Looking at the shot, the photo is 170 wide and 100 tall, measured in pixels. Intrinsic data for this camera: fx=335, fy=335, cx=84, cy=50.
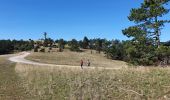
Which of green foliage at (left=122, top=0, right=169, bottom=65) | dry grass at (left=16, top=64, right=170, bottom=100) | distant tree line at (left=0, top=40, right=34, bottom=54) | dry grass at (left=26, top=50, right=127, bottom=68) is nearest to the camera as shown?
dry grass at (left=16, top=64, right=170, bottom=100)

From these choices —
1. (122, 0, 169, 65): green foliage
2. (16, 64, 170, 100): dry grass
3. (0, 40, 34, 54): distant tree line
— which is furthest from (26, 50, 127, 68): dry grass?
(16, 64, 170, 100): dry grass

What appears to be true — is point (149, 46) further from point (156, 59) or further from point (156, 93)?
point (156, 93)

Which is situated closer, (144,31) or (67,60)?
(144,31)

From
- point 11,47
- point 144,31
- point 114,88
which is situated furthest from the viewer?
point 11,47

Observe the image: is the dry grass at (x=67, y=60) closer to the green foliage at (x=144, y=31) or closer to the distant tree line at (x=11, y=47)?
the green foliage at (x=144, y=31)

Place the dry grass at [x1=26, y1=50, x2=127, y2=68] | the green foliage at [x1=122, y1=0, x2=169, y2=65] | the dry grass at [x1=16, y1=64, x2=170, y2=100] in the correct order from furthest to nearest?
the dry grass at [x1=26, y1=50, x2=127, y2=68], the green foliage at [x1=122, y1=0, x2=169, y2=65], the dry grass at [x1=16, y1=64, x2=170, y2=100]

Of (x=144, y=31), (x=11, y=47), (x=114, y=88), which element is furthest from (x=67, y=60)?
(x=114, y=88)

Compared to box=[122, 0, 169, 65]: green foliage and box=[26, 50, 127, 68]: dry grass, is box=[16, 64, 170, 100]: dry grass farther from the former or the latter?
box=[26, 50, 127, 68]: dry grass

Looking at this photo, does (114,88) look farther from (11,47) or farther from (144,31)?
(11,47)

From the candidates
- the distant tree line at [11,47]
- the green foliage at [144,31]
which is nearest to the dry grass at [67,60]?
the green foliage at [144,31]

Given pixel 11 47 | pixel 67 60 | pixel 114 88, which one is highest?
pixel 11 47

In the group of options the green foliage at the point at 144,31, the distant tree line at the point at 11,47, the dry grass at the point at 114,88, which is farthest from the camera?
the distant tree line at the point at 11,47

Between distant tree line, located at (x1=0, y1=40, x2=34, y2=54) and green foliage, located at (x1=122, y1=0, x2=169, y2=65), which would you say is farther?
distant tree line, located at (x1=0, y1=40, x2=34, y2=54)

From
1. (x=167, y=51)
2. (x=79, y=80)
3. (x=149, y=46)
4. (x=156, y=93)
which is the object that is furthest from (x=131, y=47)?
(x=156, y=93)
